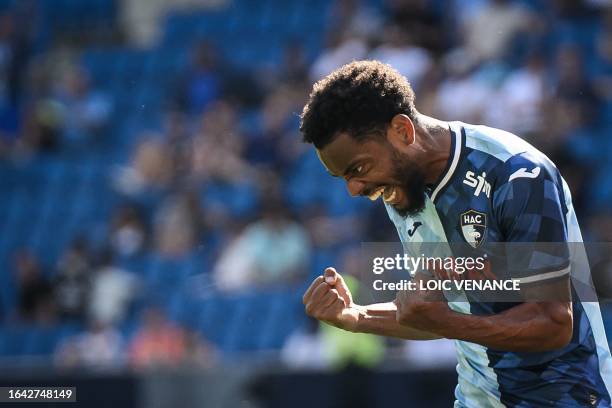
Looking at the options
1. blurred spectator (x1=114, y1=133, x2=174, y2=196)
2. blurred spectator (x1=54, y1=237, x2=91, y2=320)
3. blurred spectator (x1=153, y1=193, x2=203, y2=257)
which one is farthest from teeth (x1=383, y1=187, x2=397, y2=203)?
blurred spectator (x1=114, y1=133, x2=174, y2=196)

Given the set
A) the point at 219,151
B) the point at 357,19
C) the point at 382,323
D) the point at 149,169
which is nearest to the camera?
the point at 382,323

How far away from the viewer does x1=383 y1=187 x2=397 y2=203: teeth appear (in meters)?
4.36

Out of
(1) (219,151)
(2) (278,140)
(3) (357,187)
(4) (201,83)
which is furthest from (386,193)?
(4) (201,83)

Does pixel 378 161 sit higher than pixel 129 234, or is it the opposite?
pixel 129 234

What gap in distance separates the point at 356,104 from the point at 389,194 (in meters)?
0.37

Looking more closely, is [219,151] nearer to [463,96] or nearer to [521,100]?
[463,96]

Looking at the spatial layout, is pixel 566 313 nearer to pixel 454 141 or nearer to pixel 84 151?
pixel 454 141

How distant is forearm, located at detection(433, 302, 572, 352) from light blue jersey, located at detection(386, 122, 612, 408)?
0.12 metres

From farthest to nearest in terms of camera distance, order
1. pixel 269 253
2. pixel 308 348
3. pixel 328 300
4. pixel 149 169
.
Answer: pixel 149 169 → pixel 269 253 → pixel 308 348 → pixel 328 300

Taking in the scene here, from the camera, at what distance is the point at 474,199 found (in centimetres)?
420

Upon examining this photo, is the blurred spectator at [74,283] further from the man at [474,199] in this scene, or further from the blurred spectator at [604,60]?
the man at [474,199]

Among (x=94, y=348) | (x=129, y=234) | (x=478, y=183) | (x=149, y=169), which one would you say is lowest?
(x=478, y=183)

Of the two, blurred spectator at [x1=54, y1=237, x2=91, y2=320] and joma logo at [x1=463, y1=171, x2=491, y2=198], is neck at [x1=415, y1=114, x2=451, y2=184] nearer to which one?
joma logo at [x1=463, y1=171, x2=491, y2=198]

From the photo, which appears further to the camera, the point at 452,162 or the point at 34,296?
the point at 34,296
